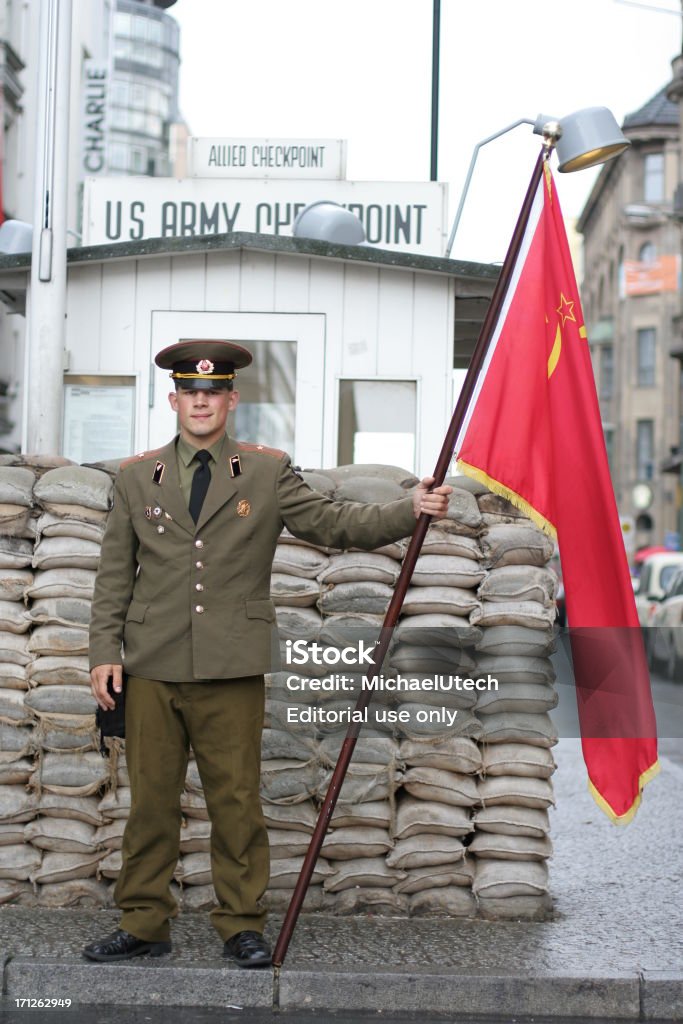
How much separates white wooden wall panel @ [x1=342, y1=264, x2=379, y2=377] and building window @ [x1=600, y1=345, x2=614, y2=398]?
74488 mm

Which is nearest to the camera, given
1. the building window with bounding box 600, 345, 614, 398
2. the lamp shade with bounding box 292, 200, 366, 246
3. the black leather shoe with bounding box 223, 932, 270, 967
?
the black leather shoe with bounding box 223, 932, 270, 967

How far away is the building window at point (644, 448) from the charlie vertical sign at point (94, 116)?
4747 cm

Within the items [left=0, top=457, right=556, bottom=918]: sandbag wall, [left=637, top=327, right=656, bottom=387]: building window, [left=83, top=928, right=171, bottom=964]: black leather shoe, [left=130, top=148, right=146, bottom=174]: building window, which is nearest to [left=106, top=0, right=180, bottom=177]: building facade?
[left=130, top=148, right=146, bottom=174]: building window

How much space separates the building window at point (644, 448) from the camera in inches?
2955

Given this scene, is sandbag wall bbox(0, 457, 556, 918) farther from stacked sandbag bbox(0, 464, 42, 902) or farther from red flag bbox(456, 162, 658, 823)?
red flag bbox(456, 162, 658, 823)

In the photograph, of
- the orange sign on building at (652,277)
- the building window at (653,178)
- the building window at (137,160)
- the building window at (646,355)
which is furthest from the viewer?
the building window at (137,160)

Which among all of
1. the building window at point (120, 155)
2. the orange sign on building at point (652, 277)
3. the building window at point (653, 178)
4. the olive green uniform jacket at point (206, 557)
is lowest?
the olive green uniform jacket at point (206, 557)

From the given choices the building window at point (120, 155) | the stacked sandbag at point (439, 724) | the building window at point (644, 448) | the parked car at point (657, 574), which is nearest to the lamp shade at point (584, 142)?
the stacked sandbag at point (439, 724)

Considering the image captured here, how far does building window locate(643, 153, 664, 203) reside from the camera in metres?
75.3

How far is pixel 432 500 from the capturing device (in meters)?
4.94

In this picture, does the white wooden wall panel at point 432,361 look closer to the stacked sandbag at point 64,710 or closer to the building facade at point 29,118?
the stacked sandbag at point 64,710

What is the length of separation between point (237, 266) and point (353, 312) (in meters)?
0.75

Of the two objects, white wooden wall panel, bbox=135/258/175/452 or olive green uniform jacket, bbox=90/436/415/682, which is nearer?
olive green uniform jacket, bbox=90/436/415/682

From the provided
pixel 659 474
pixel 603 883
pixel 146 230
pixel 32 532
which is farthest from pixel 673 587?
pixel 659 474
